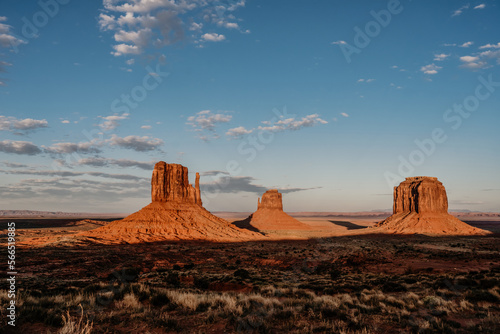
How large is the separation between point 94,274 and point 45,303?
1491cm

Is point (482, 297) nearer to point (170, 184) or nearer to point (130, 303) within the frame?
point (130, 303)

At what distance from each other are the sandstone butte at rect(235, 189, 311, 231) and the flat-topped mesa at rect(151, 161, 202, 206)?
4924cm

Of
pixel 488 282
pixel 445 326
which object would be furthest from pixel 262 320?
pixel 488 282

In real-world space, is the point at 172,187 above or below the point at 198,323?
above

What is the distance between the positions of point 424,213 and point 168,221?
8684cm

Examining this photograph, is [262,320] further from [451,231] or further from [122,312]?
[451,231]

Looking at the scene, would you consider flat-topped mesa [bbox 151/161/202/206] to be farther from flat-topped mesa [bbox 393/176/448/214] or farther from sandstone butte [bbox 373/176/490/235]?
flat-topped mesa [bbox 393/176/448/214]

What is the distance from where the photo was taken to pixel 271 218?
12475cm

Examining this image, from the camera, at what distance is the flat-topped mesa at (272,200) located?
432 feet

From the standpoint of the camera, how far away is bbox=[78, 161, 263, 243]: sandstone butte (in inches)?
2156

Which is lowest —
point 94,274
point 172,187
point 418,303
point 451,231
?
point 451,231

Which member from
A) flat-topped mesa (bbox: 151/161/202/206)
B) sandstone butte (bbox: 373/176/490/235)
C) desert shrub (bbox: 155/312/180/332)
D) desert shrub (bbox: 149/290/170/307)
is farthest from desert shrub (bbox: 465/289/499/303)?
sandstone butte (bbox: 373/176/490/235)

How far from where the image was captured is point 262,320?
840 centimetres

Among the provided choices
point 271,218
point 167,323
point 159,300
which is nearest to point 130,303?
point 159,300
